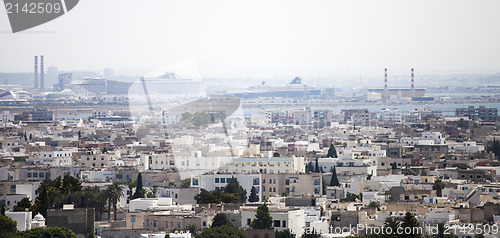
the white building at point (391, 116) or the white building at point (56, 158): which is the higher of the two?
the white building at point (391, 116)

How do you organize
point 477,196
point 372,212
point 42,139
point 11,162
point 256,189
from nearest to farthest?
point 372,212
point 477,196
point 256,189
point 11,162
point 42,139

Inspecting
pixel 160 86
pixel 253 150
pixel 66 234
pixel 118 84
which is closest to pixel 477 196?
pixel 66 234

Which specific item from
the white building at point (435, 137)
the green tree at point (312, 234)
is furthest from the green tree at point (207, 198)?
the white building at point (435, 137)

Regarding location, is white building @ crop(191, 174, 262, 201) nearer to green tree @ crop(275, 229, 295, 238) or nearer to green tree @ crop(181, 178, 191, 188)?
green tree @ crop(181, 178, 191, 188)

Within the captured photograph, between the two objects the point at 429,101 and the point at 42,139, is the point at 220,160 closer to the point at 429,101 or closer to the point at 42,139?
the point at 42,139

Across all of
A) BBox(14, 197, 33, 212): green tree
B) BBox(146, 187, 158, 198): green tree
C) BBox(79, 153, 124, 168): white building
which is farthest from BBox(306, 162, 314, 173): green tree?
BBox(14, 197, 33, 212): green tree

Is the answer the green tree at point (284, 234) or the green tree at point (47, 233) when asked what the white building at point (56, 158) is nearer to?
the green tree at point (47, 233)

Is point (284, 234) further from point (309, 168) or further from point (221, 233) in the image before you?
point (309, 168)
